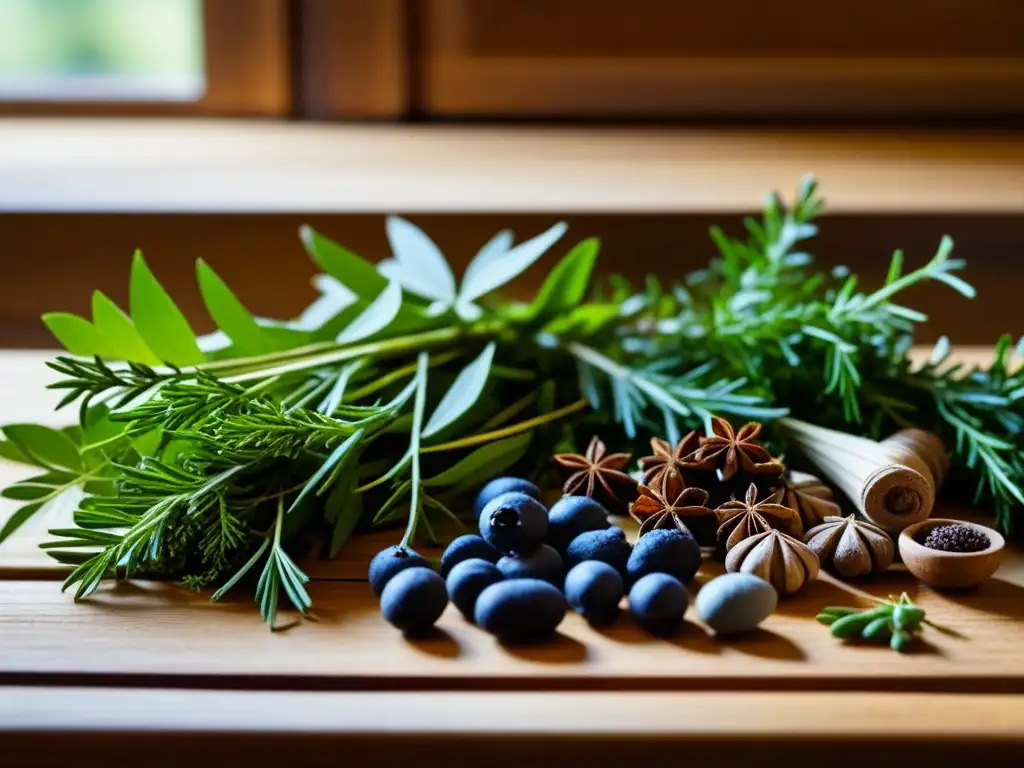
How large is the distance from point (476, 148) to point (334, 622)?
923 mm

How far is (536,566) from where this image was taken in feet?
1.77

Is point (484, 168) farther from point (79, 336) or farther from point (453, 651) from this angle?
point (453, 651)

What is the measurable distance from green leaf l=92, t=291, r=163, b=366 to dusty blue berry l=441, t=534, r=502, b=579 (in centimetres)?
22

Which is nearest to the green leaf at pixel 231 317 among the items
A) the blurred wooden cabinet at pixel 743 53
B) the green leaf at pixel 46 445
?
the green leaf at pixel 46 445

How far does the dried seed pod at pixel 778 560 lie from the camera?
1.79 ft

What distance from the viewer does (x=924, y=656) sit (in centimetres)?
50

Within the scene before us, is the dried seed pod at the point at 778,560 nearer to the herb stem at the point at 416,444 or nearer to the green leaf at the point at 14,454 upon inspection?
the herb stem at the point at 416,444

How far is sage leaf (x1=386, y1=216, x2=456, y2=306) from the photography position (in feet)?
2.54

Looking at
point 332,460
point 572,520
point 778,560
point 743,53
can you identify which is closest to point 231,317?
point 332,460

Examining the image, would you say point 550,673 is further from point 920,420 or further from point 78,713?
point 920,420

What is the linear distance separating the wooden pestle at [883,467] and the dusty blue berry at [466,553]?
202mm

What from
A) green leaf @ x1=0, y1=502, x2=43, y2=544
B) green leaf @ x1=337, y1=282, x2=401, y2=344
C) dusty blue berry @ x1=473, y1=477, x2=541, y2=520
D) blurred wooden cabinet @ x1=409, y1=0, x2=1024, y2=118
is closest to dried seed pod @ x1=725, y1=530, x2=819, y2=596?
dusty blue berry @ x1=473, y1=477, x2=541, y2=520

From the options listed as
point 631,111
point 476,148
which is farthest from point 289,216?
point 631,111

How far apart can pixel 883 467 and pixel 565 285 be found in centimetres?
28
